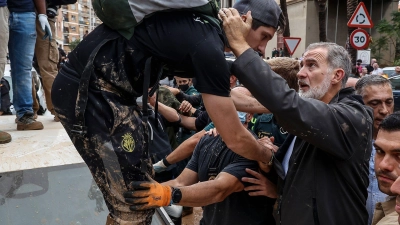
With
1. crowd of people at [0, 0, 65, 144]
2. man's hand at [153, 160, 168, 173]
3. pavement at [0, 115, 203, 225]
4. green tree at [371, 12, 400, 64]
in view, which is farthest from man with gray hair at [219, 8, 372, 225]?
green tree at [371, 12, 400, 64]

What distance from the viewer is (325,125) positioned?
5.82ft

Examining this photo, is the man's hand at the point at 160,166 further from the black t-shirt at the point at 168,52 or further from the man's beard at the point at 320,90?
the black t-shirt at the point at 168,52

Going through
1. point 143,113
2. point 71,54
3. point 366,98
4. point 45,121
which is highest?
point 71,54

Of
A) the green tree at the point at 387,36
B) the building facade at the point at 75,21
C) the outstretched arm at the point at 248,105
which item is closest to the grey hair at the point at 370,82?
the outstretched arm at the point at 248,105

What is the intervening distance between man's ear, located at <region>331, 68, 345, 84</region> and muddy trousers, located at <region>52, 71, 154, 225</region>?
1099 mm

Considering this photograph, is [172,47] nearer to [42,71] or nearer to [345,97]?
[345,97]

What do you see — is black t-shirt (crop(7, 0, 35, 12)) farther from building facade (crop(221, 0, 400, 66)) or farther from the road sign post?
building facade (crop(221, 0, 400, 66))

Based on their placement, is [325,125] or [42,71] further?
[42,71]

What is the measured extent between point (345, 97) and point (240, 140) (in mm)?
665

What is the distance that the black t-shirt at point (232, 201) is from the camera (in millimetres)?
2441

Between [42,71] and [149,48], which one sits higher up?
[149,48]

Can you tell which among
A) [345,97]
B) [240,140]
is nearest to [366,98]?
[345,97]

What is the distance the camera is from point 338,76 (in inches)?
84.2

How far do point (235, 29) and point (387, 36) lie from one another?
958 inches
